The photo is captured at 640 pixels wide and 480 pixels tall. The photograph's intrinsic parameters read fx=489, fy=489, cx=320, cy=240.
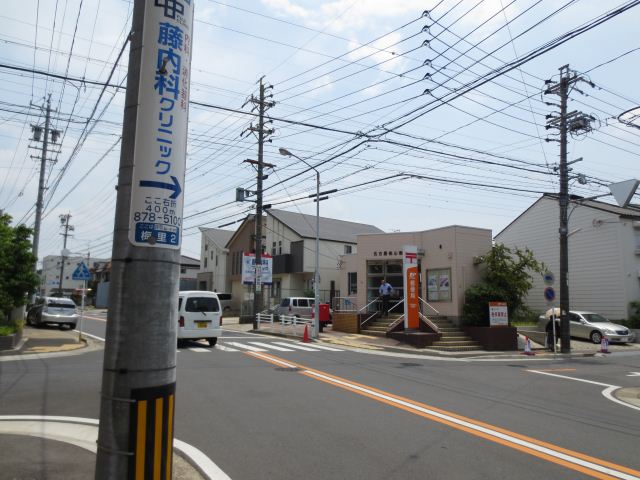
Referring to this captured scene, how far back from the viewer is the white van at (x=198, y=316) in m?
17.4

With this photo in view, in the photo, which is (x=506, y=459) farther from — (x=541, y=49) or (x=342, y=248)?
(x=342, y=248)

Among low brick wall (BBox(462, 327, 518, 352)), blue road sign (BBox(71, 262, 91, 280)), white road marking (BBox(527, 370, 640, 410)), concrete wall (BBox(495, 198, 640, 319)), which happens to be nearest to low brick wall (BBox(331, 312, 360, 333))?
low brick wall (BBox(462, 327, 518, 352))

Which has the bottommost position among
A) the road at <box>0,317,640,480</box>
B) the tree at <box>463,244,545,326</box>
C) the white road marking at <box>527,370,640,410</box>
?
the white road marking at <box>527,370,640,410</box>

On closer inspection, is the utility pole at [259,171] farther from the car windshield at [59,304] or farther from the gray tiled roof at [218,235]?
the gray tiled roof at [218,235]

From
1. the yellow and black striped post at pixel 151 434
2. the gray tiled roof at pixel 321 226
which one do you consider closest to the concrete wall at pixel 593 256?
the gray tiled roof at pixel 321 226

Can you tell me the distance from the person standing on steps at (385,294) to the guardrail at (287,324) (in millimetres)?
3838

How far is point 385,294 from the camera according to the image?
78.5 ft

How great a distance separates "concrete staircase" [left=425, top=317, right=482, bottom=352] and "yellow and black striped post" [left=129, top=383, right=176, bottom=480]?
57.2 feet

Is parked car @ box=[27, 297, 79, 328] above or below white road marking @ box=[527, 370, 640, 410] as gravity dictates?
above

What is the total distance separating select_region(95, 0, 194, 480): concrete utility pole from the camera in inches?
114

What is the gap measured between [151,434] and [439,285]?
2167 cm

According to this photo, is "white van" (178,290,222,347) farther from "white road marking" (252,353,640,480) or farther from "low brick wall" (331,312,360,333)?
"low brick wall" (331,312,360,333)

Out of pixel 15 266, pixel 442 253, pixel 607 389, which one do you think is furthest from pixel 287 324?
pixel 607 389

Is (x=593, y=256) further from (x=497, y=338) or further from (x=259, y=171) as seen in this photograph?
(x=259, y=171)
